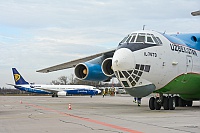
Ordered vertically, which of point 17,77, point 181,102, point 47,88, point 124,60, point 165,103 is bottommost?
point 181,102

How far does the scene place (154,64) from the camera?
14883mm

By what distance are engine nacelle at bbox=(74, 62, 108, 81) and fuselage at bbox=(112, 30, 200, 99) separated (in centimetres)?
556

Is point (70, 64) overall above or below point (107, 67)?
above

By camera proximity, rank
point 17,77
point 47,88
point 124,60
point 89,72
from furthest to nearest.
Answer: point 17,77
point 47,88
point 89,72
point 124,60

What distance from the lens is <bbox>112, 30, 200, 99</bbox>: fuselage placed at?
572 inches

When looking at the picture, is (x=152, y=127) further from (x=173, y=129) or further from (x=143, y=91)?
(x=143, y=91)

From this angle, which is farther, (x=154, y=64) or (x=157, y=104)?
(x=157, y=104)

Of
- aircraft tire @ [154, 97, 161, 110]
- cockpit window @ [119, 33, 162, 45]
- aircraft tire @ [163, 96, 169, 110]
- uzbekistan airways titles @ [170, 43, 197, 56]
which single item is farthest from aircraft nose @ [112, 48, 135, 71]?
aircraft tire @ [163, 96, 169, 110]

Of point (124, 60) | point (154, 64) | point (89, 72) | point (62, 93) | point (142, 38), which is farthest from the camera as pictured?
point (62, 93)

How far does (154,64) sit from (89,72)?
22.2 feet

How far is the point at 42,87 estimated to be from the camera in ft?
203

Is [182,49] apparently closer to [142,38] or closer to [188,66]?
[188,66]

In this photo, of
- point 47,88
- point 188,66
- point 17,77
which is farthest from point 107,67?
point 17,77

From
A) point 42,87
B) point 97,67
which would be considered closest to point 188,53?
point 97,67
